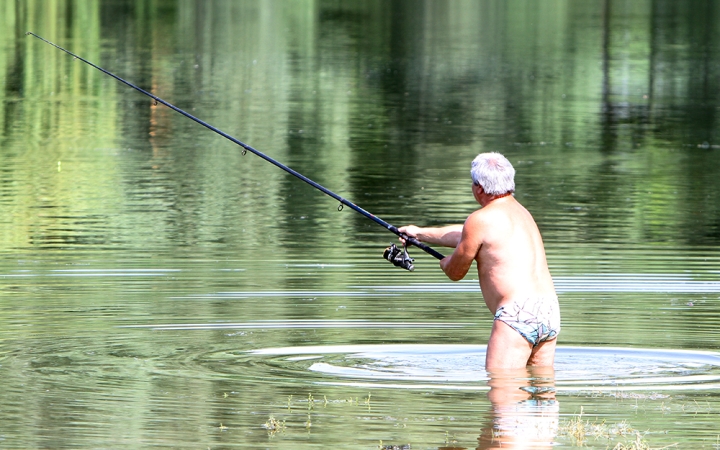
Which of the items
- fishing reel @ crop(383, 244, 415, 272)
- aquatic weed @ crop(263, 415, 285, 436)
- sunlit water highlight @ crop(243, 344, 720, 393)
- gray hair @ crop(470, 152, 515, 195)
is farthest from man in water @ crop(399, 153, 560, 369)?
aquatic weed @ crop(263, 415, 285, 436)

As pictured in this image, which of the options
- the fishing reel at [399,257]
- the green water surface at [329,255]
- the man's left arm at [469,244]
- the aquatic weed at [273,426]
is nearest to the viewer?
the aquatic weed at [273,426]

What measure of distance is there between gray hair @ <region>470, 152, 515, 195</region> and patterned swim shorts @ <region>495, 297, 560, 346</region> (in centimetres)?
61

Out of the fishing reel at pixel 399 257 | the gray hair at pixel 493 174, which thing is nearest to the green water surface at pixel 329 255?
the fishing reel at pixel 399 257

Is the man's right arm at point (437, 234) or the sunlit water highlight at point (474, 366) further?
the man's right arm at point (437, 234)

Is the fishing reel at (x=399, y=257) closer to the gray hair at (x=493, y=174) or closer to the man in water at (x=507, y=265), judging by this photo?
the man in water at (x=507, y=265)

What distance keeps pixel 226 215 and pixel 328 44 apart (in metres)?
32.7

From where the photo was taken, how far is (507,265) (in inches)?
332

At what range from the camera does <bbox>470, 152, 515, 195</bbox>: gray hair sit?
8.39m

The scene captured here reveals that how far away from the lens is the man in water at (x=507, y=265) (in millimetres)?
8383

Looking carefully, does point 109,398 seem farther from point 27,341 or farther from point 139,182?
point 139,182

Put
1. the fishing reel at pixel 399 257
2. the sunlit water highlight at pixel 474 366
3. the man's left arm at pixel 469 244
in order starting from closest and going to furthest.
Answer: the sunlit water highlight at pixel 474 366
the man's left arm at pixel 469 244
the fishing reel at pixel 399 257

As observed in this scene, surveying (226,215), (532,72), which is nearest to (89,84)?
(532,72)

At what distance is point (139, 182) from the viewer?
19.0 m

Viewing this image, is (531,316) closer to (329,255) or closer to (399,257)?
(399,257)
